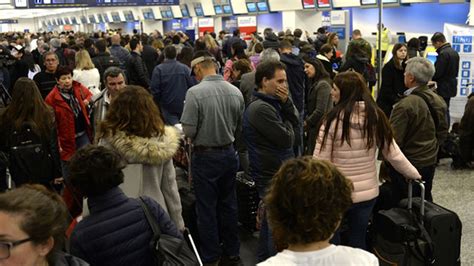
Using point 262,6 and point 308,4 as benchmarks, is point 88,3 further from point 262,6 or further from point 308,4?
point 308,4

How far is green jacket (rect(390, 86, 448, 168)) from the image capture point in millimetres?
3828

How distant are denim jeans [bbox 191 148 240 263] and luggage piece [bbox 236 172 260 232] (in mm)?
590

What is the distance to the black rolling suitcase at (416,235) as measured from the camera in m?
3.26

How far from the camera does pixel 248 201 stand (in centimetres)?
479

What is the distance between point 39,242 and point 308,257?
0.87m

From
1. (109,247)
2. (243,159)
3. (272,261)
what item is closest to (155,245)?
(109,247)

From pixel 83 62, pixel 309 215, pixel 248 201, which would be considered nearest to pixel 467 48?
pixel 248 201

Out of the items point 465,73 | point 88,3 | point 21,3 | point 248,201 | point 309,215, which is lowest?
point 248,201

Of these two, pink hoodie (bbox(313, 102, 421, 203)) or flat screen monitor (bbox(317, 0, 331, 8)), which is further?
flat screen monitor (bbox(317, 0, 331, 8))

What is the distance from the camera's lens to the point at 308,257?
5.32 ft

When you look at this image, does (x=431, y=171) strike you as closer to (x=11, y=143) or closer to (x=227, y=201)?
(x=227, y=201)

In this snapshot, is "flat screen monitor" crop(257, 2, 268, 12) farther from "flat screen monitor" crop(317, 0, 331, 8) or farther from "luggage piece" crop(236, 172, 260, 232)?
"luggage piece" crop(236, 172, 260, 232)

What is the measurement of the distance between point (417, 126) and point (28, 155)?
2.96 m

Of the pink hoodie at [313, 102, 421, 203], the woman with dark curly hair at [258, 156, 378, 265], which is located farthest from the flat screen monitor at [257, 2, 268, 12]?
the woman with dark curly hair at [258, 156, 378, 265]
